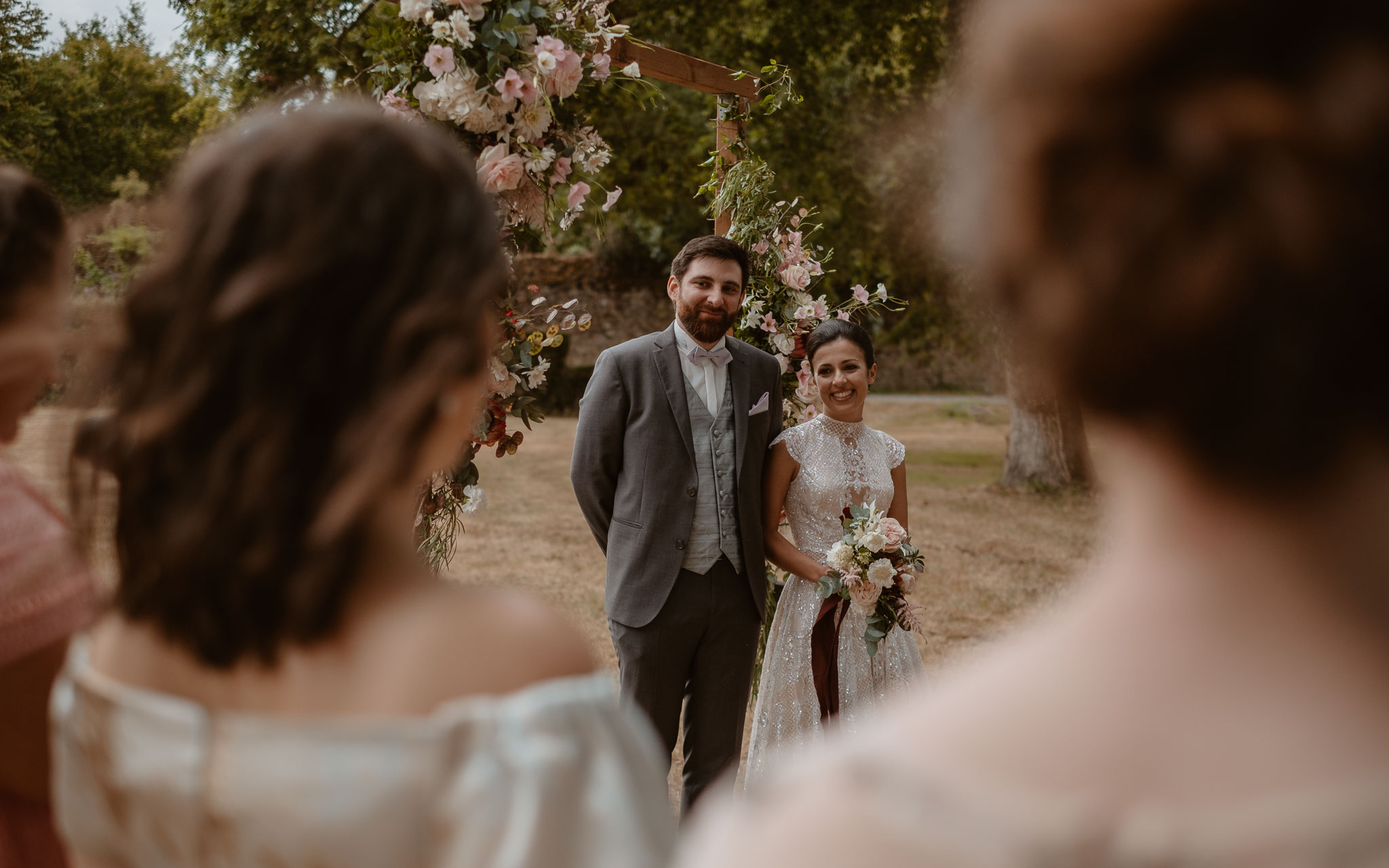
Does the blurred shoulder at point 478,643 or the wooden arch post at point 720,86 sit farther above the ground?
the wooden arch post at point 720,86

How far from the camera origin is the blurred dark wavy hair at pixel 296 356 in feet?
3.10

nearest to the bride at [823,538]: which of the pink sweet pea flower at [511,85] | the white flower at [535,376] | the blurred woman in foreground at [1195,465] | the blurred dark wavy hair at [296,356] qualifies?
the white flower at [535,376]

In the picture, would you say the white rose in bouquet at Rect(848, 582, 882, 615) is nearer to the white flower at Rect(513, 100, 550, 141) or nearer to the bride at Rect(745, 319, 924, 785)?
the bride at Rect(745, 319, 924, 785)

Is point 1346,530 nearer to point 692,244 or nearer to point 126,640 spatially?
point 126,640

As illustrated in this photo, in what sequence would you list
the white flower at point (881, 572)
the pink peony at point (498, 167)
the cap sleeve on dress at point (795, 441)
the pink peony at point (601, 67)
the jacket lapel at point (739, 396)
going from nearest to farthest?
the pink peony at point (498, 167)
the pink peony at point (601, 67)
the white flower at point (881, 572)
the jacket lapel at point (739, 396)
the cap sleeve on dress at point (795, 441)

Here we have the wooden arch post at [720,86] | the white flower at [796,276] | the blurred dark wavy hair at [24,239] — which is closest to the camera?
the blurred dark wavy hair at [24,239]

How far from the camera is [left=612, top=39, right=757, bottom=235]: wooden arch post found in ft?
14.3

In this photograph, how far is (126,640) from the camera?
1.07m

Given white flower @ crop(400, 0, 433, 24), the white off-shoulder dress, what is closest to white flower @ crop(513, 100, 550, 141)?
white flower @ crop(400, 0, 433, 24)

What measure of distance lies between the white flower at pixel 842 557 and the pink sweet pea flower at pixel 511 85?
6.37ft

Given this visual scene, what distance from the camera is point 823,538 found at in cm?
417

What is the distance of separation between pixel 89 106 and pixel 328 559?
17.5m

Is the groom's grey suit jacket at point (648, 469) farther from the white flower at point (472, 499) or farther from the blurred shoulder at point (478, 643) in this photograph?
the blurred shoulder at point (478, 643)

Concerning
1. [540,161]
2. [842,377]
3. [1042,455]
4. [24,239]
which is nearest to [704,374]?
[842,377]
